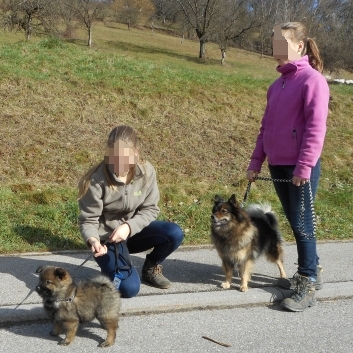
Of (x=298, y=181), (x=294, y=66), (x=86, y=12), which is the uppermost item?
(x=86, y=12)

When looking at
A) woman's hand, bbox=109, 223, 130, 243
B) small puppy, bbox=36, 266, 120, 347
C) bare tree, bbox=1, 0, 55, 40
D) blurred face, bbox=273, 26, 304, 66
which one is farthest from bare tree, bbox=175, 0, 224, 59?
small puppy, bbox=36, 266, 120, 347

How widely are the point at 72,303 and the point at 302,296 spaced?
2.04 m

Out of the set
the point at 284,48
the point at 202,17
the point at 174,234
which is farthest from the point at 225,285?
the point at 202,17

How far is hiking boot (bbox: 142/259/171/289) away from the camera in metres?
4.54

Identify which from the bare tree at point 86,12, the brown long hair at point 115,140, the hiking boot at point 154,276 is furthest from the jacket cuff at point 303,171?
the bare tree at point 86,12

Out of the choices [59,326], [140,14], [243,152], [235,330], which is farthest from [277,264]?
[140,14]

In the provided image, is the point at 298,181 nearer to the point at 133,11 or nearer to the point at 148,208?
the point at 148,208

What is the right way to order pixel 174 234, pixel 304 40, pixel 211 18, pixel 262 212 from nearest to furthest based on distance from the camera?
pixel 304 40, pixel 174 234, pixel 262 212, pixel 211 18

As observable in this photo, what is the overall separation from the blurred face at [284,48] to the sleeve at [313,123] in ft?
0.98

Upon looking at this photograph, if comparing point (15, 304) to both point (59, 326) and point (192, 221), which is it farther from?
point (192, 221)

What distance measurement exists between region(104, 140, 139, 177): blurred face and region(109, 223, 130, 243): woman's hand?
0.46 m

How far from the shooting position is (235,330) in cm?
386

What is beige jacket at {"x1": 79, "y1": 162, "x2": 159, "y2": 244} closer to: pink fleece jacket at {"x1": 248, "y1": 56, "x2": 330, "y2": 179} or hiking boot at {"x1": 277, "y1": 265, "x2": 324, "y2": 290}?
pink fleece jacket at {"x1": 248, "y1": 56, "x2": 330, "y2": 179}

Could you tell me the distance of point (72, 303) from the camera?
3.47m
